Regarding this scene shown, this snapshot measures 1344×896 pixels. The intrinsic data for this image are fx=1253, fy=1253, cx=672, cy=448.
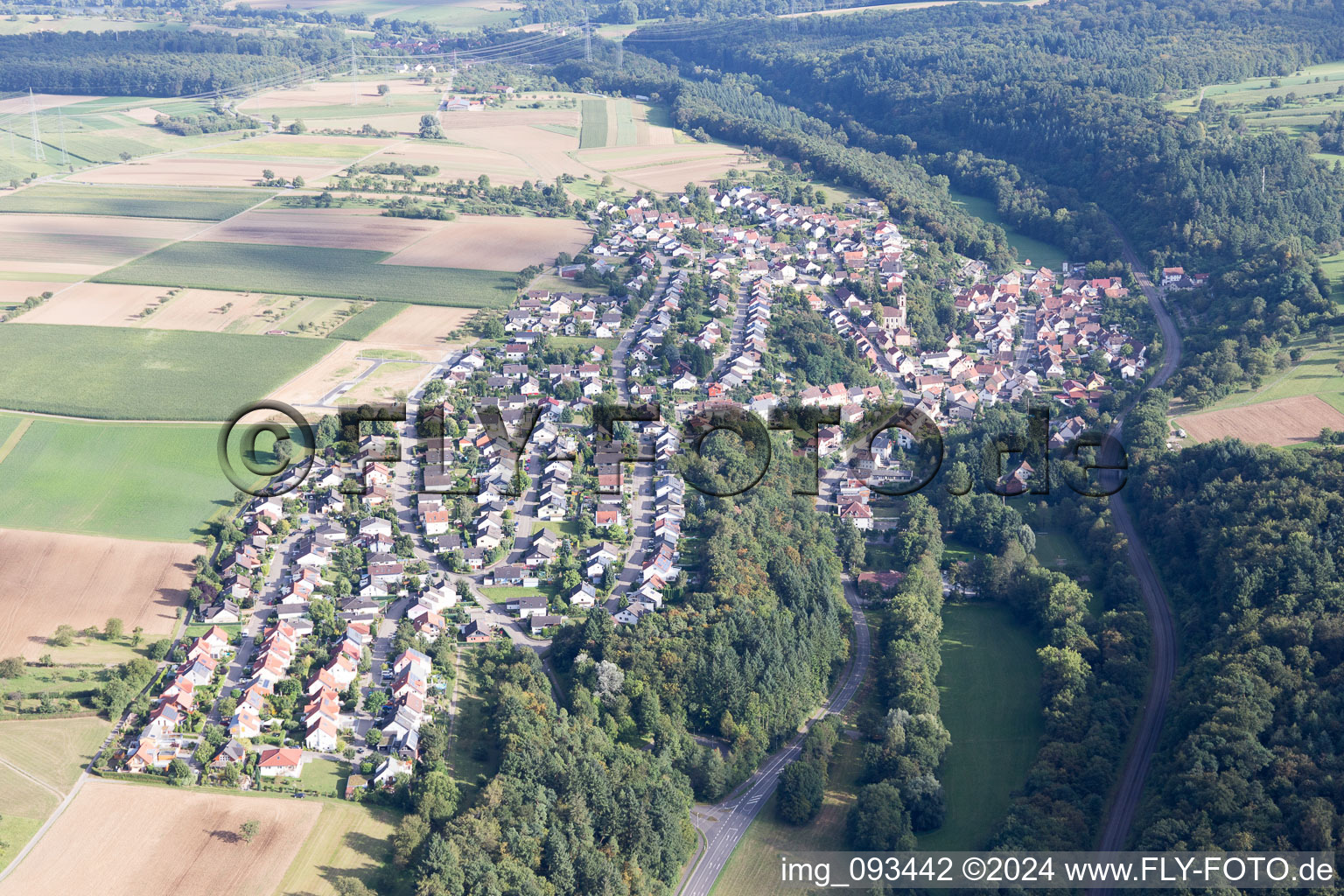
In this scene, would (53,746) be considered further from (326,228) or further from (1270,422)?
(326,228)

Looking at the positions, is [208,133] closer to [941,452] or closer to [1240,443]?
[941,452]

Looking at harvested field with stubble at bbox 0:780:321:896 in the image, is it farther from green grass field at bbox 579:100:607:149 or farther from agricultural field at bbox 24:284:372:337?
green grass field at bbox 579:100:607:149

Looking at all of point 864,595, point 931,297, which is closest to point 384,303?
point 931,297

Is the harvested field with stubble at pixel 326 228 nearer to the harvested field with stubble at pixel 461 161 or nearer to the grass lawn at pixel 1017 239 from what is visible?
the harvested field with stubble at pixel 461 161

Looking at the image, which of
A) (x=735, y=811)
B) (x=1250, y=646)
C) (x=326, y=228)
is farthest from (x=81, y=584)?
(x=326, y=228)

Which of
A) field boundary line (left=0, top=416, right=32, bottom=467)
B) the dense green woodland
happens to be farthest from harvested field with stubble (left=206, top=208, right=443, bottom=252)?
the dense green woodland

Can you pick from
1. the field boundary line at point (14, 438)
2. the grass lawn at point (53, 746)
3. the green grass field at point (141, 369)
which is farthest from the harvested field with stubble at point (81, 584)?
the green grass field at point (141, 369)

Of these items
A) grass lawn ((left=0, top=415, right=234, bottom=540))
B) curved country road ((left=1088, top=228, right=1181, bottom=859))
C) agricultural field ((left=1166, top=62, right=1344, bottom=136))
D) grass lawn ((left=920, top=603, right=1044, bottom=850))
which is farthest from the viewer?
agricultural field ((left=1166, top=62, right=1344, bottom=136))

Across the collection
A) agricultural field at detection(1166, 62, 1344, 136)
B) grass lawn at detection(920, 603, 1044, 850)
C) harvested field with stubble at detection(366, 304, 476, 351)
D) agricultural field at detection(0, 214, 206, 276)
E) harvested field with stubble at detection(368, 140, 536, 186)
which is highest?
agricultural field at detection(1166, 62, 1344, 136)
